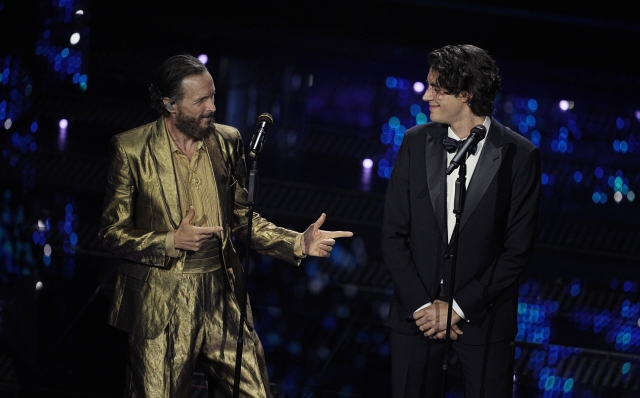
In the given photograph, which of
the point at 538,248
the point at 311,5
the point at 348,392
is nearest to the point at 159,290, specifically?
the point at 348,392

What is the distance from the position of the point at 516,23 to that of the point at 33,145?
5364 millimetres

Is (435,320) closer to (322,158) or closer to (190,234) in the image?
(190,234)

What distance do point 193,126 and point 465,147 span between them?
0.98 m

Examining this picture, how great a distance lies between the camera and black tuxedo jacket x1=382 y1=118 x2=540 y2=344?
341cm

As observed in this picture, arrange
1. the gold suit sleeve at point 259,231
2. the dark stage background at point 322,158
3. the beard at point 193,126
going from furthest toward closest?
the dark stage background at point 322,158, the gold suit sleeve at point 259,231, the beard at point 193,126

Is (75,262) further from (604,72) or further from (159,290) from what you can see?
(604,72)

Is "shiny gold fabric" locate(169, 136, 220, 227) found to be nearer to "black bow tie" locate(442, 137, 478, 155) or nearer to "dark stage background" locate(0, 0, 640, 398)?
"black bow tie" locate(442, 137, 478, 155)

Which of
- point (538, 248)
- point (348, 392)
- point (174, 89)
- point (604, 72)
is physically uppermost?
point (604, 72)

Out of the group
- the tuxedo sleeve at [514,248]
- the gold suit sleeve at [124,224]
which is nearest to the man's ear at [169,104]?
the gold suit sleeve at [124,224]

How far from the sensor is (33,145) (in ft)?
24.2

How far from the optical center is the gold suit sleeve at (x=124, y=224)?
3.40 m

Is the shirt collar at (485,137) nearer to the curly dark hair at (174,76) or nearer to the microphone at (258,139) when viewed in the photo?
the microphone at (258,139)

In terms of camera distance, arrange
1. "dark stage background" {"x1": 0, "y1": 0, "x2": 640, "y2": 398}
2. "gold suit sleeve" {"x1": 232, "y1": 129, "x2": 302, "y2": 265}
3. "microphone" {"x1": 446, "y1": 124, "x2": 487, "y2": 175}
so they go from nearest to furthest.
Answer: "microphone" {"x1": 446, "y1": 124, "x2": 487, "y2": 175}, "gold suit sleeve" {"x1": 232, "y1": 129, "x2": 302, "y2": 265}, "dark stage background" {"x1": 0, "y1": 0, "x2": 640, "y2": 398}

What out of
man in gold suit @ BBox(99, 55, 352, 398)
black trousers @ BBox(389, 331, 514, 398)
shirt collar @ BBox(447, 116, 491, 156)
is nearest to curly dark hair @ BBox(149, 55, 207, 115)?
man in gold suit @ BBox(99, 55, 352, 398)
